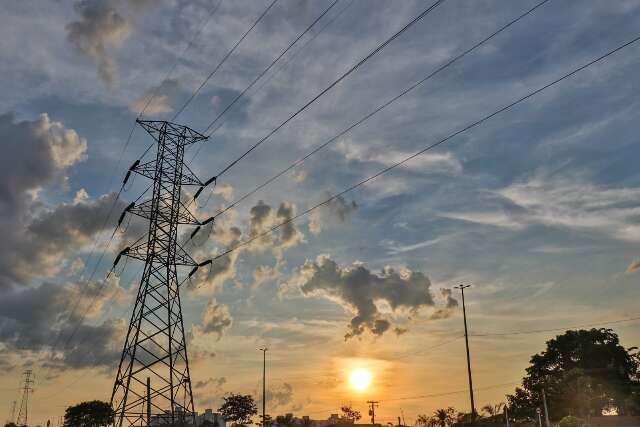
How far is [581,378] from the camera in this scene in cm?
10431

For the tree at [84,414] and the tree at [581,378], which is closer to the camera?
the tree at [581,378]

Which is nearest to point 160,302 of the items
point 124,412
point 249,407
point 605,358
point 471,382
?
point 124,412

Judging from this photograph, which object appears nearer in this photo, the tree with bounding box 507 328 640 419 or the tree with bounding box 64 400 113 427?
the tree with bounding box 507 328 640 419

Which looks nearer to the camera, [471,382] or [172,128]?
[172,128]

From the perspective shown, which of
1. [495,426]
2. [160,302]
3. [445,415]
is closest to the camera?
[160,302]

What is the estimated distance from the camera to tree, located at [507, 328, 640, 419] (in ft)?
341

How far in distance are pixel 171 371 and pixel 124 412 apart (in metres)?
3.94

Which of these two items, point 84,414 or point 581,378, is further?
point 84,414

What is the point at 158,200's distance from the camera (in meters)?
45.6

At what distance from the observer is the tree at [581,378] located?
341 ft

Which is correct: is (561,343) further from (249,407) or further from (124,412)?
(124,412)

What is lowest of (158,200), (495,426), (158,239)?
(495,426)

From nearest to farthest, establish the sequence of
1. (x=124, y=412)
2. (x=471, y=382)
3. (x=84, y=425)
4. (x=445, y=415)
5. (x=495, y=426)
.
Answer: (x=124, y=412)
(x=471, y=382)
(x=495, y=426)
(x=84, y=425)
(x=445, y=415)

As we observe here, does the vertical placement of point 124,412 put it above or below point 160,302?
below
